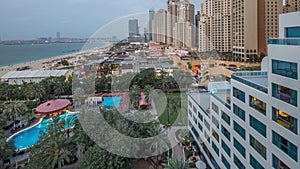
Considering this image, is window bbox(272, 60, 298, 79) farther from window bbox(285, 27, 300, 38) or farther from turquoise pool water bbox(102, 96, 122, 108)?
turquoise pool water bbox(102, 96, 122, 108)

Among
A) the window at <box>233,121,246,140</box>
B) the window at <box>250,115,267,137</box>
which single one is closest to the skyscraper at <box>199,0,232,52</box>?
the window at <box>233,121,246,140</box>

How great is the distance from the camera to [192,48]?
36.2m

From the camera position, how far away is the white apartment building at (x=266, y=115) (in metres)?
3.56

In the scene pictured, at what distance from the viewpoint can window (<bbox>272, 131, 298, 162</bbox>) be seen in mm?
3488

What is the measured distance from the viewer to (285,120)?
3.74 m

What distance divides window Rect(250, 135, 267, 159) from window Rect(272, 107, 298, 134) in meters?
0.71

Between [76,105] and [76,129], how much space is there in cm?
674

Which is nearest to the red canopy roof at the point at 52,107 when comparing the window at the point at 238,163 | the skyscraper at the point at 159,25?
the window at the point at 238,163

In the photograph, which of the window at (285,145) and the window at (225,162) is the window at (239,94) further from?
the window at (225,162)

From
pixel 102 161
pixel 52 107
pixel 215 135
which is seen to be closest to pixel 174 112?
pixel 215 135

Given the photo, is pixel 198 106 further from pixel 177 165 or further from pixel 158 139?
pixel 177 165

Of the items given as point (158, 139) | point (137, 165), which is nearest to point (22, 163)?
point (137, 165)

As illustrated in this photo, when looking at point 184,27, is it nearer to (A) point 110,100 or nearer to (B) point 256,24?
(B) point 256,24

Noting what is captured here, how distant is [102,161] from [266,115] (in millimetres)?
4264
